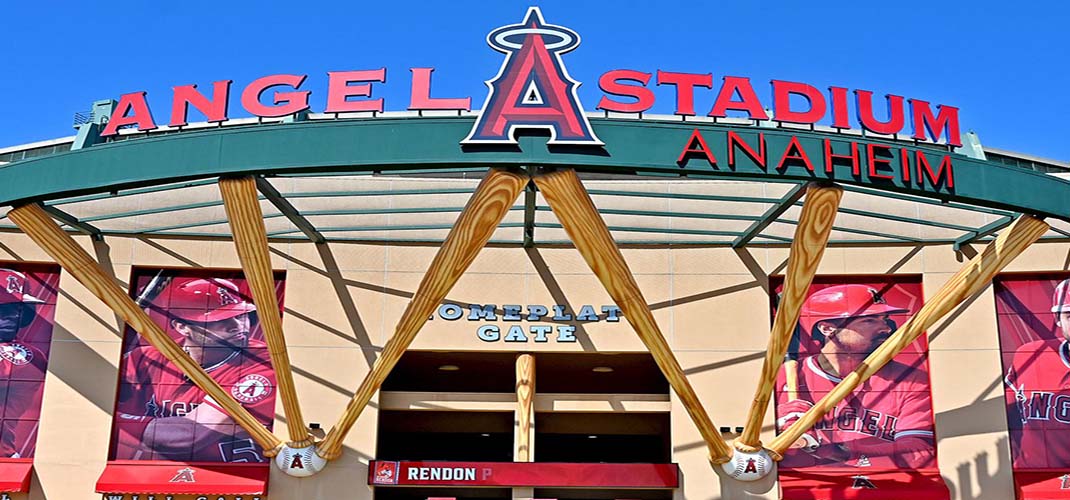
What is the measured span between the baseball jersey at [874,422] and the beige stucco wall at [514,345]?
23.5 inches

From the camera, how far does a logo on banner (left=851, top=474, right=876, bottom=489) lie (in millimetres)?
33875

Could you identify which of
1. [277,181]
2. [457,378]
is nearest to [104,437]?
[277,181]

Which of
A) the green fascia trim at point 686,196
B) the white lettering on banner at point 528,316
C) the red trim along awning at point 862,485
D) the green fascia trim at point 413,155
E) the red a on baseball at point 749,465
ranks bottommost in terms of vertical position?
the red trim along awning at point 862,485

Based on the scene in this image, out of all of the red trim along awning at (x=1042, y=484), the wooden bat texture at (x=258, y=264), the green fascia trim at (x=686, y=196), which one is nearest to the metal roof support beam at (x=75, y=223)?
the wooden bat texture at (x=258, y=264)

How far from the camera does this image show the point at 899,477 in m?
34.0

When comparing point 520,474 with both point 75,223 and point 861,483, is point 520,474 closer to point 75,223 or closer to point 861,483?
point 861,483

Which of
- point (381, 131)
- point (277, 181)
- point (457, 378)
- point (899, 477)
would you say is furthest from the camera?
point (457, 378)

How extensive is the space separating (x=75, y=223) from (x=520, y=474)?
51.5 ft

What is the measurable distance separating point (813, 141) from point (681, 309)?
10778mm

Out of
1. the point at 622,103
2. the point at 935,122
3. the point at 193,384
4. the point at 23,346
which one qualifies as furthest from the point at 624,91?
the point at 23,346

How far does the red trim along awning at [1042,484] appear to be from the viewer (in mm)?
33031

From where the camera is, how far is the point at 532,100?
996 inches

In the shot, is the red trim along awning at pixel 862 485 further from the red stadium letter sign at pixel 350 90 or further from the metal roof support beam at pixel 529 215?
the red stadium letter sign at pixel 350 90

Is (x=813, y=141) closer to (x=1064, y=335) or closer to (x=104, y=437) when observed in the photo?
(x=1064, y=335)
